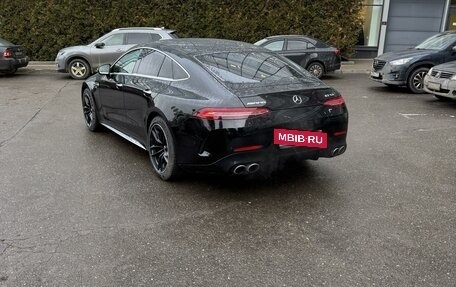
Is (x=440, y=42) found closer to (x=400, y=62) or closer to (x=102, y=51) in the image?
(x=400, y=62)

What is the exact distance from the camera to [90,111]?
6.78 metres

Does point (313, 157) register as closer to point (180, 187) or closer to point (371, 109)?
point (180, 187)

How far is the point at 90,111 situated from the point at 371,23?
13845 millimetres

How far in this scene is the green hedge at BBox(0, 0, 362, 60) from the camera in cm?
1530

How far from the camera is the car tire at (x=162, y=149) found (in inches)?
172

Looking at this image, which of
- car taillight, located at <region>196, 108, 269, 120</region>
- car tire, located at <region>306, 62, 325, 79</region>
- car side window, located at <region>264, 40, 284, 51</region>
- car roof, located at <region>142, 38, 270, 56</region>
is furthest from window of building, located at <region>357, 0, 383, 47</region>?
car taillight, located at <region>196, 108, 269, 120</region>

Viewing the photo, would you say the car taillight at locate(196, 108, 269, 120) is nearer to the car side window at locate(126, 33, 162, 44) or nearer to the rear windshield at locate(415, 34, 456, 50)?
the rear windshield at locate(415, 34, 456, 50)

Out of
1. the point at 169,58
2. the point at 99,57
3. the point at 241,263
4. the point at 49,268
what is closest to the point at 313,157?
the point at 241,263

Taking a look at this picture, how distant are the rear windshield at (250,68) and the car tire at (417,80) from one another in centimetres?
681

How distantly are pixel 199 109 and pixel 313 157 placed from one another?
1.29 m

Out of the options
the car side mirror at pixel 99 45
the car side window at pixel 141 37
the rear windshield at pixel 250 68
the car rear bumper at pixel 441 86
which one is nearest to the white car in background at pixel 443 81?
the car rear bumper at pixel 441 86

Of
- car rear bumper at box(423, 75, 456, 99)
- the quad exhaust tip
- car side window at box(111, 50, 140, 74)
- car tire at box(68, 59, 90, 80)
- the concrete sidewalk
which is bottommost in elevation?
the concrete sidewalk

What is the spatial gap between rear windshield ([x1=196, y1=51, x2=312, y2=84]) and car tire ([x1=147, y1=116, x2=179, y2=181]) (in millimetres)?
810

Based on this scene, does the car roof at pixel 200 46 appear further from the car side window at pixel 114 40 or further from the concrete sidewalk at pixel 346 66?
the concrete sidewalk at pixel 346 66
